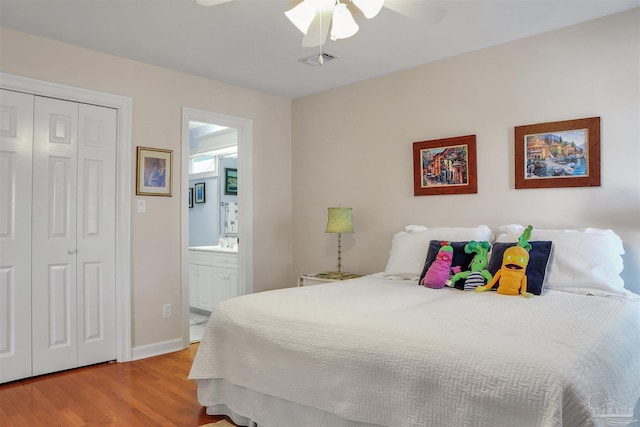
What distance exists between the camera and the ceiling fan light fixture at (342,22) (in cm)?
211

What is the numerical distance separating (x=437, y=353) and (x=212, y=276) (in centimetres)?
379

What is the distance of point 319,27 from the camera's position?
2.20m

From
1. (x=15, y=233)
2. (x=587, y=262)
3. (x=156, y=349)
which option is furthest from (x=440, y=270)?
(x=15, y=233)

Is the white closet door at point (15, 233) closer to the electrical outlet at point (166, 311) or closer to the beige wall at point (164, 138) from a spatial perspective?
the beige wall at point (164, 138)

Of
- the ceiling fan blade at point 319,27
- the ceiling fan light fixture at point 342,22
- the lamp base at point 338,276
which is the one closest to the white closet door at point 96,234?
the lamp base at point 338,276

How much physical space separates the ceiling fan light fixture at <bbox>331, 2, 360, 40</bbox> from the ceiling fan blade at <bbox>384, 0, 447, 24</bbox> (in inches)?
7.3

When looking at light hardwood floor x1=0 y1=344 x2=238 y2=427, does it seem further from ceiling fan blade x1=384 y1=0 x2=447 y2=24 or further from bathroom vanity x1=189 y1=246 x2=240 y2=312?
ceiling fan blade x1=384 y1=0 x2=447 y2=24

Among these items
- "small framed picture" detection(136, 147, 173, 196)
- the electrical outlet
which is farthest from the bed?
"small framed picture" detection(136, 147, 173, 196)

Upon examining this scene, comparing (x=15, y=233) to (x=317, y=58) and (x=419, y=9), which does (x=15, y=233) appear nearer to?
(x=317, y=58)

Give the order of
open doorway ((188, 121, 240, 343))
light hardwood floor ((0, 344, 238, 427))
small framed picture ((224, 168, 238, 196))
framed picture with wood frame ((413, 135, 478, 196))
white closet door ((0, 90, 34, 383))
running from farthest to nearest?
small framed picture ((224, 168, 238, 196)) < open doorway ((188, 121, 240, 343)) < framed picture with wood frame ((413, 135, 478, 196)) < white closet door ((0, 90, 34, 383)) < light hardwood floor ((0, 344, 238, 427))

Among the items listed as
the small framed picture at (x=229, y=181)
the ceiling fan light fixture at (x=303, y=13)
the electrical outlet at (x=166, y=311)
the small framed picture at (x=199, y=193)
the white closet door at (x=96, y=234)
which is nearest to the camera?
the ceiling fan light fixture at (x=303, y=13)

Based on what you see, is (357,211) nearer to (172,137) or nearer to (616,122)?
(172,137)

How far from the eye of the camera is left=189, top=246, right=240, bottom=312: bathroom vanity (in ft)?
15.7

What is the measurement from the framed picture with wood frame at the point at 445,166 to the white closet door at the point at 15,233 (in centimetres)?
292
